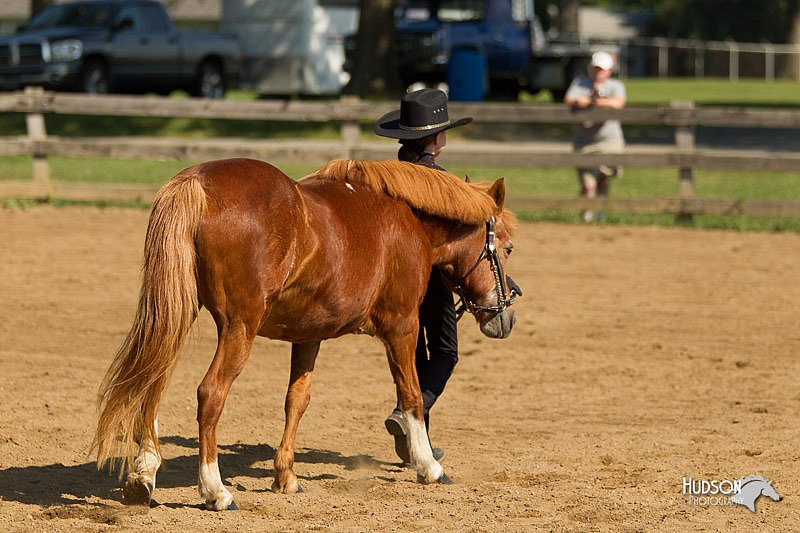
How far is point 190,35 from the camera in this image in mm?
25125

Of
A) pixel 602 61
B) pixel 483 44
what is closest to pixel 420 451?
pixel 602 61

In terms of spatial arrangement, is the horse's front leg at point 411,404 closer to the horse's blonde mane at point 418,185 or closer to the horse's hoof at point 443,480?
the horse's hoof at point 443,480

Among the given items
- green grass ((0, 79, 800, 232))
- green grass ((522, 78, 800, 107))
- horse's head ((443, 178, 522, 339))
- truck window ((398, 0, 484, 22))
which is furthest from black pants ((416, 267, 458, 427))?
green grass ((522, 78, 800, 107))

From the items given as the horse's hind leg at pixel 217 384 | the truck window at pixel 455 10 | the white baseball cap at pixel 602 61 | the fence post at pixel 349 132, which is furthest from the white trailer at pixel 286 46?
the horse's hind leg at pixel 217 384

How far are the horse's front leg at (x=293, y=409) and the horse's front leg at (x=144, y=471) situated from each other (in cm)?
66

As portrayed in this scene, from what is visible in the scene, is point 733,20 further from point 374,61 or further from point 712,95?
Result: point 374,61

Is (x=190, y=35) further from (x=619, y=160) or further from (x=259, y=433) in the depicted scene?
(x=259, y=433)

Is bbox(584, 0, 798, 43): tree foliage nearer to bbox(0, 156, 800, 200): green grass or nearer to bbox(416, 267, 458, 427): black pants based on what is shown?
bbox(0, 156, 800, 200): green grass

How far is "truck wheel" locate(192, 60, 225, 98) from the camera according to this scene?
25344mm

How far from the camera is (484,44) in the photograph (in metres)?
26.2

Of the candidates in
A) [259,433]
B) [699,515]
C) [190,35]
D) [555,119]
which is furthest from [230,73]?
[699,515]

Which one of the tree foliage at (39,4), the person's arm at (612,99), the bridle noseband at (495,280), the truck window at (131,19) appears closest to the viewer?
the bridle noseband at (495,280)

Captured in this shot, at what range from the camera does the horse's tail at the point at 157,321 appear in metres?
4.49

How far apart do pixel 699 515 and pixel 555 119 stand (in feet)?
30.8
